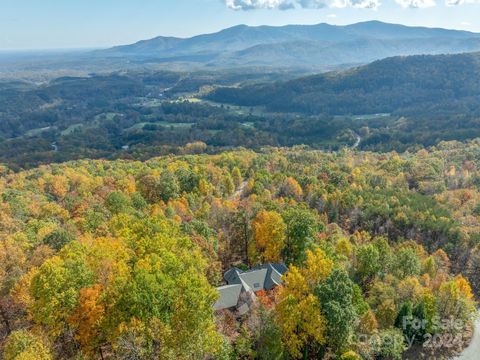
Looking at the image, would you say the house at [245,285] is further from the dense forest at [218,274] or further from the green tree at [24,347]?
the green tree at [24,347]

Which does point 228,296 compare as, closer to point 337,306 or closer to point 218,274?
point 218,274

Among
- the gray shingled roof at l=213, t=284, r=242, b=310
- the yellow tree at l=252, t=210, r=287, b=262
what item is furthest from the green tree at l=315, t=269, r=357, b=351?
the yellow tree at l=252, t=210, r=287, b=262

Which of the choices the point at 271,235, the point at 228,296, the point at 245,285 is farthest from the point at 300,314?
the point at 271,235

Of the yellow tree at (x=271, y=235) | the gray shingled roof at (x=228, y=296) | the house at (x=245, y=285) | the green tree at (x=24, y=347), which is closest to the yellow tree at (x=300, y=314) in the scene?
the house at (x=245, y=285)

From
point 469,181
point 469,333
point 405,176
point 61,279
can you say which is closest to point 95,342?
point 61,279

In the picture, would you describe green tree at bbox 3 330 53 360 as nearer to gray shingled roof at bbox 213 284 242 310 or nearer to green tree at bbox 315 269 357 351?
gray shingled roof at bbox 213 284 242 310

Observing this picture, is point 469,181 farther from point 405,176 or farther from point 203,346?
point 203,346

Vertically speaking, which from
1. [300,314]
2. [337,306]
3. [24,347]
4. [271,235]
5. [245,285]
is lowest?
[245,285]
